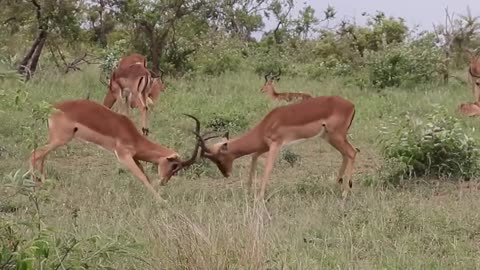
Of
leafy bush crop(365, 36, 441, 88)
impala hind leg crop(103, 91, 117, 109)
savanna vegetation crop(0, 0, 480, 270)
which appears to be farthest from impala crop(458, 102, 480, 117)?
impala hind leg crop(103, 91, 117, 109)

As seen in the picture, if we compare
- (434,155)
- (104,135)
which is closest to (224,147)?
(104,135)

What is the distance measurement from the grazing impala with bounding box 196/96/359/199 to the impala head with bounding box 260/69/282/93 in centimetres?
591

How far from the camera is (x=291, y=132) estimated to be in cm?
684

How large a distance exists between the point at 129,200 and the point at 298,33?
16.3 metres

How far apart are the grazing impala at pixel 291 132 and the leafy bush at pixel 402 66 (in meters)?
6.70

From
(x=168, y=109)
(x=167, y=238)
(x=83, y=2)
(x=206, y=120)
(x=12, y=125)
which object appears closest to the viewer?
(x=167, y=238)

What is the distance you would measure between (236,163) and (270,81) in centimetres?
591

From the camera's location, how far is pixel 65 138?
698cm

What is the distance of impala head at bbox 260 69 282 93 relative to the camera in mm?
13133

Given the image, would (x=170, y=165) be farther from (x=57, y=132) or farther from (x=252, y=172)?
(x=57, y=132)

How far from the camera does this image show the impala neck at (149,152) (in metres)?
6.90

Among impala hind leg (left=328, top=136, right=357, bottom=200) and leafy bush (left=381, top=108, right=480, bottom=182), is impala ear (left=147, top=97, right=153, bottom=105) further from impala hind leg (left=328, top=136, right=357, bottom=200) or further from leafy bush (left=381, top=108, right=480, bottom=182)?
leafy bush (left=381, top=108, right=480, bottom=182)

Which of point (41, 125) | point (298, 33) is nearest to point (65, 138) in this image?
point (41, 125)

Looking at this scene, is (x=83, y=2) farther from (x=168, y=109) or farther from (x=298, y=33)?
(x=298, y=33)
